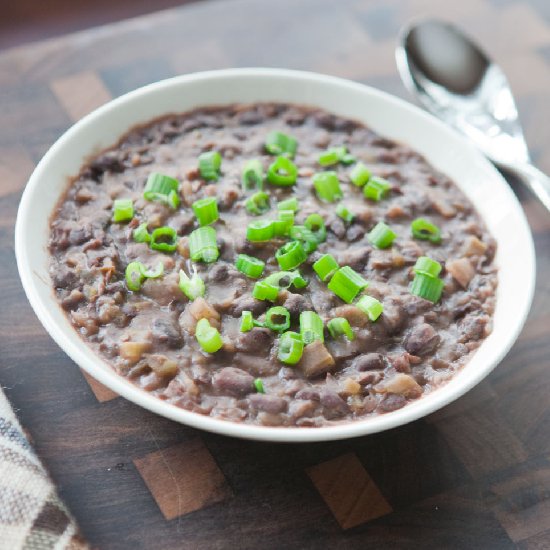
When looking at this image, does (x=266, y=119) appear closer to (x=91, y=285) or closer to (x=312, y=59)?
(x=312, y=59)

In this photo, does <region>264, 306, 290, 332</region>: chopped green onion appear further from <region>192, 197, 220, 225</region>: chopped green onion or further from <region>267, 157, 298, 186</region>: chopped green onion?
<region>267, 157, 298, 186</region>: chopped green onion

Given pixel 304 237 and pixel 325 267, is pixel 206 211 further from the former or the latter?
pixel 325 267

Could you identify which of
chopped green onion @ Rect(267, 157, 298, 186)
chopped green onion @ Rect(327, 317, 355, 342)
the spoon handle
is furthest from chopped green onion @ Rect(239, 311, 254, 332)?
the spoon handle

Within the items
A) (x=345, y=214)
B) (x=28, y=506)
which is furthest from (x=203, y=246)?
(x=28, y=506)

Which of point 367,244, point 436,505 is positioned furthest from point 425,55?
point 436,505

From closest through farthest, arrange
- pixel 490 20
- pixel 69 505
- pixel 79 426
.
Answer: pixel 69 505, pixel 79 426, pixel 490 20

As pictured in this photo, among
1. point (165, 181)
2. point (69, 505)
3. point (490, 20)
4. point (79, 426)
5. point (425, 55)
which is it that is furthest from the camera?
point (490, 20)
